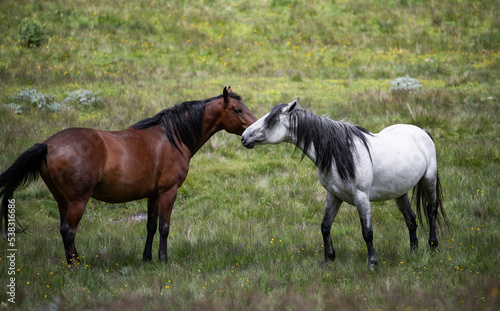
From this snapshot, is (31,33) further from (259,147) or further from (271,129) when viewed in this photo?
Result: (271,129)

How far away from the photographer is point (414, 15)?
905 inches

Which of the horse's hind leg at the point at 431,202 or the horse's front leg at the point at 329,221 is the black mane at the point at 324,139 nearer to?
the horse's front leg at the point at 329,221

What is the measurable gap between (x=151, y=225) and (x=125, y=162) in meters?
1.06

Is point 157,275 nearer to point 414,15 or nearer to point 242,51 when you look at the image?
Result: point 242,51

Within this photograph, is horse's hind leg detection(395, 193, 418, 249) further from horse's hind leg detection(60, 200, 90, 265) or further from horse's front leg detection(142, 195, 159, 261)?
horse's hind leg detection(60, 200, 90, 265)

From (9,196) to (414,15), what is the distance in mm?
22998

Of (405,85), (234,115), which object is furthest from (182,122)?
(405,85)

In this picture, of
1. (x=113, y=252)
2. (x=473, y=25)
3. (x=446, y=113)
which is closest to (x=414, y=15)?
(x=473, y=25)

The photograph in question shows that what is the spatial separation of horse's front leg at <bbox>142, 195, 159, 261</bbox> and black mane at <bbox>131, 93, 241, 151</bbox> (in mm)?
829

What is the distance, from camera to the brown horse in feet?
15.5

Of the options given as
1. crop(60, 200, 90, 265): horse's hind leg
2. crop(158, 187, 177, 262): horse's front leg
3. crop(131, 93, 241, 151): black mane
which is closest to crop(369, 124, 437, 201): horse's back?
crop(131, 93, 241, 151): black mane

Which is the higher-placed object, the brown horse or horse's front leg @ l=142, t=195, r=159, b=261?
the brown horse

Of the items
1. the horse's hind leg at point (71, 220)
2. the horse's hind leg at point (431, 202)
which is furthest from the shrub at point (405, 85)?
the horse's hind leg at point (71, 220)

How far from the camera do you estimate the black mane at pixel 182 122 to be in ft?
18.9
